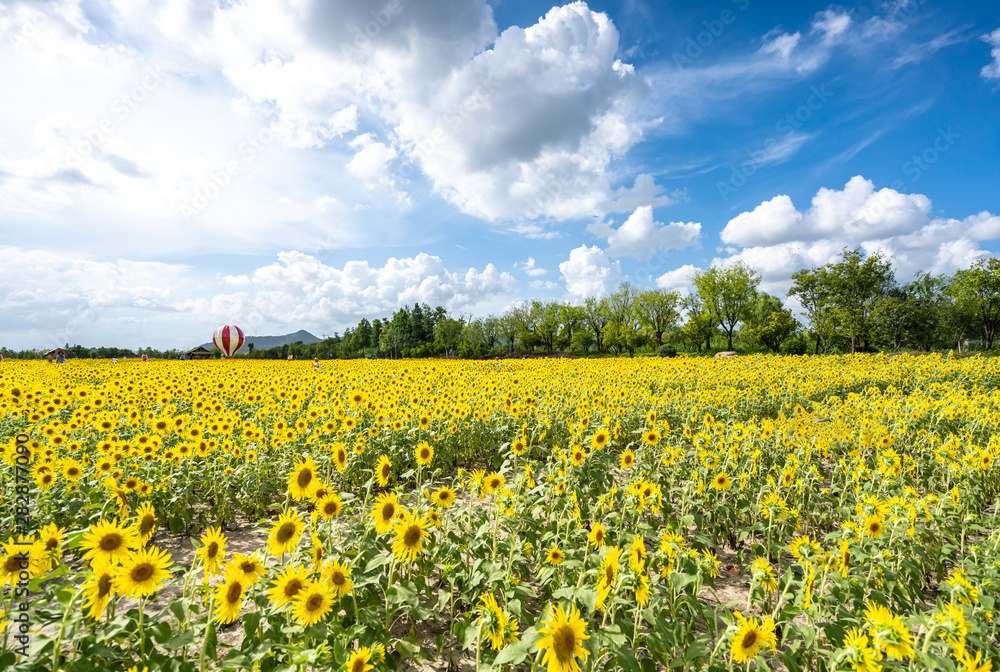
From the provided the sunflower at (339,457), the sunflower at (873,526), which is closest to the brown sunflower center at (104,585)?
the sunflower at (339,457)

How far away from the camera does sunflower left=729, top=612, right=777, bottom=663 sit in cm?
186

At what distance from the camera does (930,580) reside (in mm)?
3783

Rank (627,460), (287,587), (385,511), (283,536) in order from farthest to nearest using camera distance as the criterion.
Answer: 1. (627,460)
2. (385,511)
3. (283,536)
4. (287,587)

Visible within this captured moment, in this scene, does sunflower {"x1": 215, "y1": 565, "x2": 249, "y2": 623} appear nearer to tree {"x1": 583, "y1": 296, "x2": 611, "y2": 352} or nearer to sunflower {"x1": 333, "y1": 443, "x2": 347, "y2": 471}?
sunflower {"x1": 333, "y1": 443, "x2": 347, "y2": 471}

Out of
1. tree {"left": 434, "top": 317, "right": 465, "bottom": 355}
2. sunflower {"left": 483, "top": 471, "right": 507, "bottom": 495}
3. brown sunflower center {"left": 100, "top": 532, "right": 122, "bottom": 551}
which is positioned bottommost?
sunflower {"left": 483, "top": 471, "right": 507, "bottom": 495}

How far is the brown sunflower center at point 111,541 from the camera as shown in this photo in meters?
2.09

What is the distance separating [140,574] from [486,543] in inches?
78.7

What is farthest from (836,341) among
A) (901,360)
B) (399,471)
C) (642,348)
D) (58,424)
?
(58,424)

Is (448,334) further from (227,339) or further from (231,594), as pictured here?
(231,594)

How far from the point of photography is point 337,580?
2.11 meters

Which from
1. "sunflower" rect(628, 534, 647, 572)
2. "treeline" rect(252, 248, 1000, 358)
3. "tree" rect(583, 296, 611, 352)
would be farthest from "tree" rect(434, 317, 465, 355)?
"sunflower" rect(628, 534, 647, 572)

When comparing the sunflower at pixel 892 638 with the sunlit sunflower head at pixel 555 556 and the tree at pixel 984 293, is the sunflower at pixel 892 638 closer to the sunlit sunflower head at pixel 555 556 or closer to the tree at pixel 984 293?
the sunlit sunflower head at pixel 555 556

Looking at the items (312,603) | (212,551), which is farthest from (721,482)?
(212,551)

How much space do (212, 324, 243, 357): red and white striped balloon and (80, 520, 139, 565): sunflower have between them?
41.7 metres
